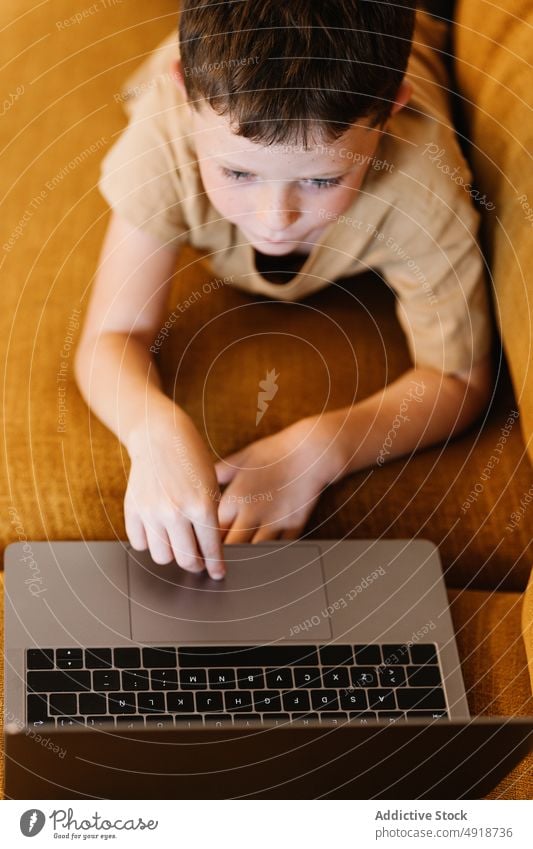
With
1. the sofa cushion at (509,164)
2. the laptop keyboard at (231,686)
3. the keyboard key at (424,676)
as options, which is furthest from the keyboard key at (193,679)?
the sofa cushion at (509,164)

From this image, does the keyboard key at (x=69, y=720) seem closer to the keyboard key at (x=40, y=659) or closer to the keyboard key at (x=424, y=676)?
the keyboard key at (x=40, y=659)

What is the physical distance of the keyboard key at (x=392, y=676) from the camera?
0.47m

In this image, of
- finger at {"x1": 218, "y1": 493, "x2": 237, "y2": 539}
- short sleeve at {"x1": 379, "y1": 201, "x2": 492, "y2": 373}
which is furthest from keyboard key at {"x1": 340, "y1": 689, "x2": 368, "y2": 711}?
short sleeve at {"x1": 379, "y1": 201, "x2": 492, "y2": 373}

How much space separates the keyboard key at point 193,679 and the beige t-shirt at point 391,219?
243 mm

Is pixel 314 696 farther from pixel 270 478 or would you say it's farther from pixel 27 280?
pixel 27 280

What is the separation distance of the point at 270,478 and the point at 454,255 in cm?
18

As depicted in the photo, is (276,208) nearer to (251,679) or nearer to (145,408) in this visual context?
(145,408)

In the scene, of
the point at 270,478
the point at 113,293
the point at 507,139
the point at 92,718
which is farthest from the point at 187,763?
the point at 507,139

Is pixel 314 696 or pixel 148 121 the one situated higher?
pixel 148 121

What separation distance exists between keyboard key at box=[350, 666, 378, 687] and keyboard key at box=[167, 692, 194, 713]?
80mm

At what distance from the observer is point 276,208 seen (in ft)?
1.74

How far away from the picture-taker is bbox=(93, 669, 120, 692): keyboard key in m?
0.45

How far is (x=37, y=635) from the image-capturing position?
0.46 m
